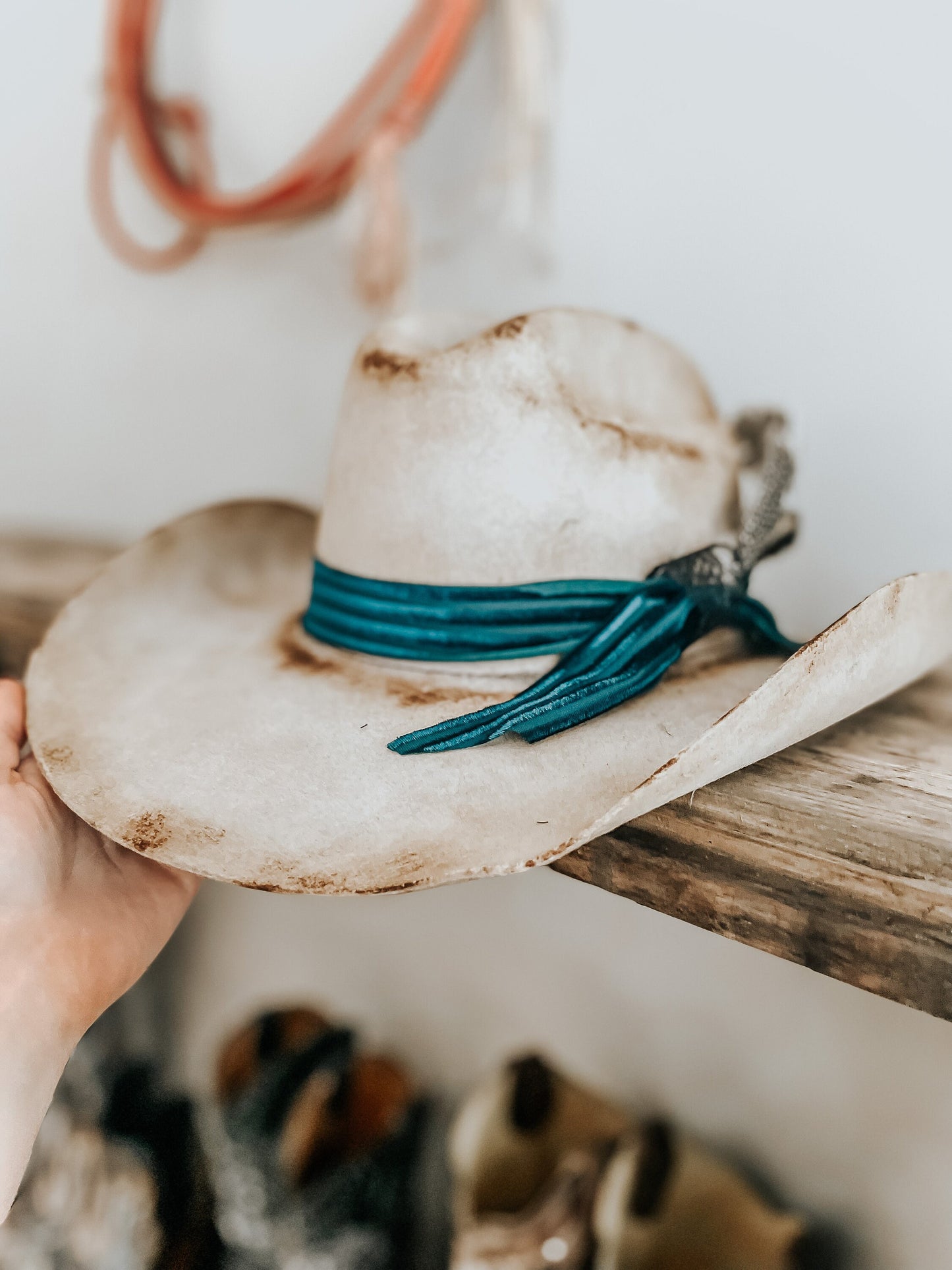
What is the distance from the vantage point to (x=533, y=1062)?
89cm

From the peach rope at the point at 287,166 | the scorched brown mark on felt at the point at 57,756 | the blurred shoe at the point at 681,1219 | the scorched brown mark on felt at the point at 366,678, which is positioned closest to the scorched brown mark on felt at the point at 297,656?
the scorched brown mark on felt at the point at 366,678

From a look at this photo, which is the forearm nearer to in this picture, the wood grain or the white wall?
the wood grain

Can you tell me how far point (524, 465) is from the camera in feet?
1.82

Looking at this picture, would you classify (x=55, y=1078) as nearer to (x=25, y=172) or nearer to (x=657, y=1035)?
(x=657, y=1035)

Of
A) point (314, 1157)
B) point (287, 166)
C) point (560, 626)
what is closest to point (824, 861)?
point (560, 626)

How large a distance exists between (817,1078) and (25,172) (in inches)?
55.1

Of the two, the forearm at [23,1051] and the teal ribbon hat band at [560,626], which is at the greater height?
the teal ribbon hat band at [560,626]

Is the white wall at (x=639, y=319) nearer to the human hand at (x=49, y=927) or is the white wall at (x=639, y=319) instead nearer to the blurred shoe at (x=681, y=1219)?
the blurred shoe at (x=681, y=1219)

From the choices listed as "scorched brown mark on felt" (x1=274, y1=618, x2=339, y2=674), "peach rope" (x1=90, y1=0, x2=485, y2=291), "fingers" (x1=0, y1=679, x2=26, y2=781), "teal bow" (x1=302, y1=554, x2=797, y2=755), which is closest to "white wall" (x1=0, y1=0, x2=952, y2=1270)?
"peach rope" (x1=90, y1=0, x2=485, y2=291)

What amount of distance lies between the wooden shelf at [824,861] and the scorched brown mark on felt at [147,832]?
22 centimetres

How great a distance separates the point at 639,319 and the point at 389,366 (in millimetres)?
349

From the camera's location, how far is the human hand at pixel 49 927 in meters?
0.53

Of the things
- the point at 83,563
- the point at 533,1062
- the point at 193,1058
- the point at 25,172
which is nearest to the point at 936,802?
the point at 533,1062

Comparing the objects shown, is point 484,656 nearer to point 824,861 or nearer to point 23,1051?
point 824,861
